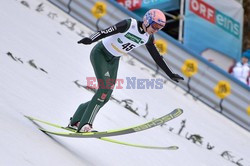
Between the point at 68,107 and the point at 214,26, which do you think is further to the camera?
the point at 214,26

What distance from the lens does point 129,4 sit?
10977 millimetres

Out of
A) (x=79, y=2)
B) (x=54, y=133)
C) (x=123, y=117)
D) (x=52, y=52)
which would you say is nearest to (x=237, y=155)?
(x=123, y=117)

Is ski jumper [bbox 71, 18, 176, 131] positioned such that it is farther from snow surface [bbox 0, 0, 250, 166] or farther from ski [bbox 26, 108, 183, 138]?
snow surface [bbox 0, 0, 250, 166]

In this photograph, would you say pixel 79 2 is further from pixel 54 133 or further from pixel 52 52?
pixel 54 133

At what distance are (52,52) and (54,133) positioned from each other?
320 cm

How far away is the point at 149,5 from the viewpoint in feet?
35.4

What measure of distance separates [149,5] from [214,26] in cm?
160

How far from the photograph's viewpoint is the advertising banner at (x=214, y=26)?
35.1ft

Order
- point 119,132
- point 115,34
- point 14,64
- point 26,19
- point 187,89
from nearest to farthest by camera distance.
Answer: point 119,132
point 115,34
point 14,64
point 26,19
point 187,89

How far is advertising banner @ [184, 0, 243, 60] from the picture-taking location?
35.1ft

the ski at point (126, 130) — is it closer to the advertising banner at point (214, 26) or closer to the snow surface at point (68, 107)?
the snow surface at point (68, 107)

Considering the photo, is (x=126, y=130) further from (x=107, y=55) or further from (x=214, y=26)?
(x=214, y=26)

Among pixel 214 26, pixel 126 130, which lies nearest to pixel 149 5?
pixel 214 26

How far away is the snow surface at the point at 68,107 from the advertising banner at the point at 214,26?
1411mm
